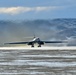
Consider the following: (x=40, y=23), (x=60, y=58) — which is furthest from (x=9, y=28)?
(x=60, y=58)

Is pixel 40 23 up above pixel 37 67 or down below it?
above

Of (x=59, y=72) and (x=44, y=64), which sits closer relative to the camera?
(x=59, y=72)

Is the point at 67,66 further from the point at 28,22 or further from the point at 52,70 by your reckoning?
the point at 28,22

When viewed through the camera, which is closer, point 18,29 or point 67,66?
point 67,66

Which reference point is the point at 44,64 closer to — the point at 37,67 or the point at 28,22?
the point at 37,67

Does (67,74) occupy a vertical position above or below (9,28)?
below

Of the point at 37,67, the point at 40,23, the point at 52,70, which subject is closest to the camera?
the point at 52,70

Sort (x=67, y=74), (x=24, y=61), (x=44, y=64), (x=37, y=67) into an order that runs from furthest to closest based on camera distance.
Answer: (x=24, y=61) → (x=44, y=64) → (x=37, y=67) → (x=67, y=74)

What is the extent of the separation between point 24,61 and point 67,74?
5324 mm

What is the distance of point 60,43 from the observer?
1825 inches

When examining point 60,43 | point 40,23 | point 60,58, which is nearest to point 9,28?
point 40,23

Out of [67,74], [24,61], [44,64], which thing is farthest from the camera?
[24,61]

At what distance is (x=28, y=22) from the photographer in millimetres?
72250

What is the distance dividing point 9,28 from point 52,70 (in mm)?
58393
